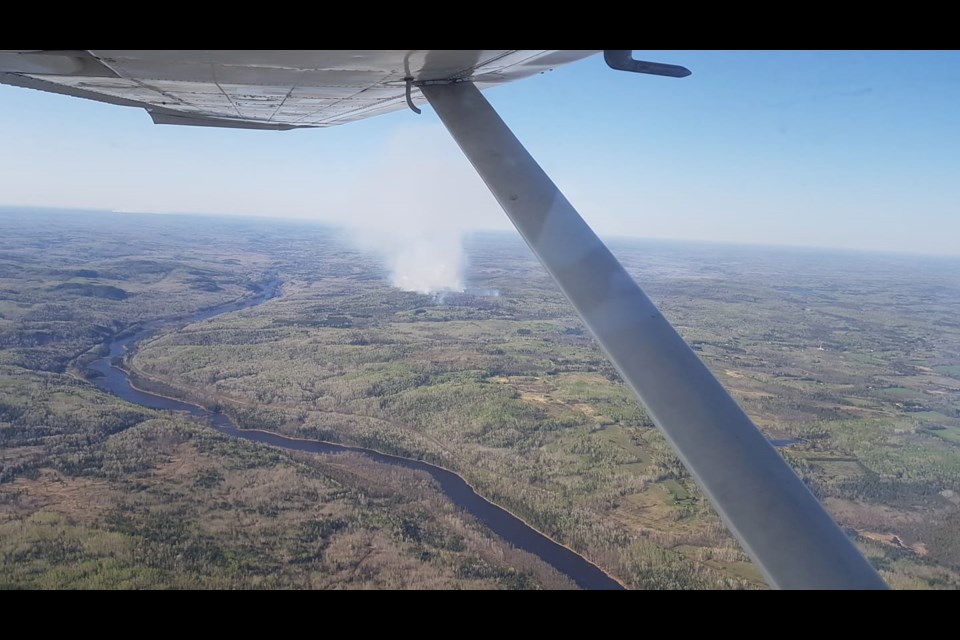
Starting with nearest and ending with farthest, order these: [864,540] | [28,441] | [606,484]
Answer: [864,540] < [606,484] < [28,441]

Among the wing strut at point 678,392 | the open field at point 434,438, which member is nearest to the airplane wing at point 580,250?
the wing strut at point 678,392

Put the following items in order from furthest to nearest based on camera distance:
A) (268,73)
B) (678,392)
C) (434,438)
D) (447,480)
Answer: (434,438), (447,480), (268,73), (678,392)

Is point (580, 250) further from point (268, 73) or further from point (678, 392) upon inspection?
point (268, 73)

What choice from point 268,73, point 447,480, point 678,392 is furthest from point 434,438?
point 678,392
